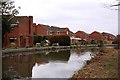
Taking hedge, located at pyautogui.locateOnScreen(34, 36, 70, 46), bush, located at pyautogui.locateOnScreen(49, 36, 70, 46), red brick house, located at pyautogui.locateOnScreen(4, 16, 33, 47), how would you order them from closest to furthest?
red brick house, located at pyautogui.locateOnScreen(4, 16, 33, 47)
hedge, located at pyautogui.locateOnScreen(34, 36, 70, 46)
bush, located at pyautogui.locateOnScreen(49, 36, 70, 46)

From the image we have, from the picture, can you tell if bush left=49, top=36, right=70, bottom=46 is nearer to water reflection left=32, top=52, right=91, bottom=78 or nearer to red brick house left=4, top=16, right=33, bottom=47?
red brick house left=4, top=16, right=33, bottom=47

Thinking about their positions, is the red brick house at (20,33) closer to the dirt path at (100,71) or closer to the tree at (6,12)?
the tree at (6,12)

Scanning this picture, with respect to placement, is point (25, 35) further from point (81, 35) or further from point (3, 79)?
point (81, 35)

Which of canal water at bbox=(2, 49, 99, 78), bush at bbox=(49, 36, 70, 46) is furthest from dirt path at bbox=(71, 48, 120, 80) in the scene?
bush at bbox=(49, 36, 70, 46)

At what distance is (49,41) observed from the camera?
6981 cm

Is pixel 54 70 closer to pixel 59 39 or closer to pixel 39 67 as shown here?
pixel 39 67

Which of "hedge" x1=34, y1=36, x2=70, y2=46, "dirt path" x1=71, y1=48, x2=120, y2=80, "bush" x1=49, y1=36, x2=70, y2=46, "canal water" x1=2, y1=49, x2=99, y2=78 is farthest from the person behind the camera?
"bush" x1=49, y1=36, x2=70, y2=46

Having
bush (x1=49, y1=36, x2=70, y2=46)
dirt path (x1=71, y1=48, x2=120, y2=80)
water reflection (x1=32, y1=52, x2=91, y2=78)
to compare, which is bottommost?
water reflection (x1=32, y1=52, x2=91, y2=78)

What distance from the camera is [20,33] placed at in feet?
200

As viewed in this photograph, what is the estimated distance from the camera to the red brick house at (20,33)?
58875 mm

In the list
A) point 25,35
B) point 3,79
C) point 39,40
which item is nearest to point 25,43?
point 25,35

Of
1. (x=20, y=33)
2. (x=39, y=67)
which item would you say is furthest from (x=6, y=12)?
(x=39, y=67)

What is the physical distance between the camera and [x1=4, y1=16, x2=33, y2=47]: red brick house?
58875 millimetres

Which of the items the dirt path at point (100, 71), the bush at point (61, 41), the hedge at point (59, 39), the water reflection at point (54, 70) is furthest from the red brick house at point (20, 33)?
the dirt path at point (100, 71)
